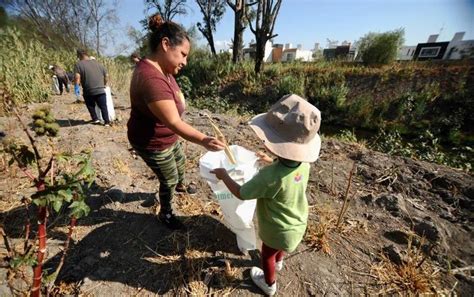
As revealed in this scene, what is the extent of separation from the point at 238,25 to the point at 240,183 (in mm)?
12043

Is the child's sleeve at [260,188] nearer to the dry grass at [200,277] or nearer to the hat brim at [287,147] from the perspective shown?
the hat brim at [287,147]

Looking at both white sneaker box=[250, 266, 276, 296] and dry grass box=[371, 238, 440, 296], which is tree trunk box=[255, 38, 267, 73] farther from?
white sneaker box=[250, 266, 276, 296]

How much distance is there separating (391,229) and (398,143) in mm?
3207

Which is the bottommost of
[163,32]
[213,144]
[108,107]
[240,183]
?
[108,107]

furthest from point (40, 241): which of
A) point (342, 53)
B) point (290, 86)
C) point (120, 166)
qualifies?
point (342, 53)

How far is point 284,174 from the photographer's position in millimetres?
1242

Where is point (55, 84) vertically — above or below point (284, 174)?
below

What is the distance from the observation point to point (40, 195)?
98cm

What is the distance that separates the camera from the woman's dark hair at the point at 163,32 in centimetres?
150

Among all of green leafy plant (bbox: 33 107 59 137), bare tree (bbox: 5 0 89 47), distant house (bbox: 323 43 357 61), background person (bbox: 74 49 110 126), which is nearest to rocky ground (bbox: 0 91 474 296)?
green leafy plant (bbox: 33 107 59 137)

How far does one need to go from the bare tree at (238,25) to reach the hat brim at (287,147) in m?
12.0

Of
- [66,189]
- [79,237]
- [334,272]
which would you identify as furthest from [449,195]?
[79,237]

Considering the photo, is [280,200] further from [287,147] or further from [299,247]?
[299,247]

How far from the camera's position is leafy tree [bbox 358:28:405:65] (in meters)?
11.6
